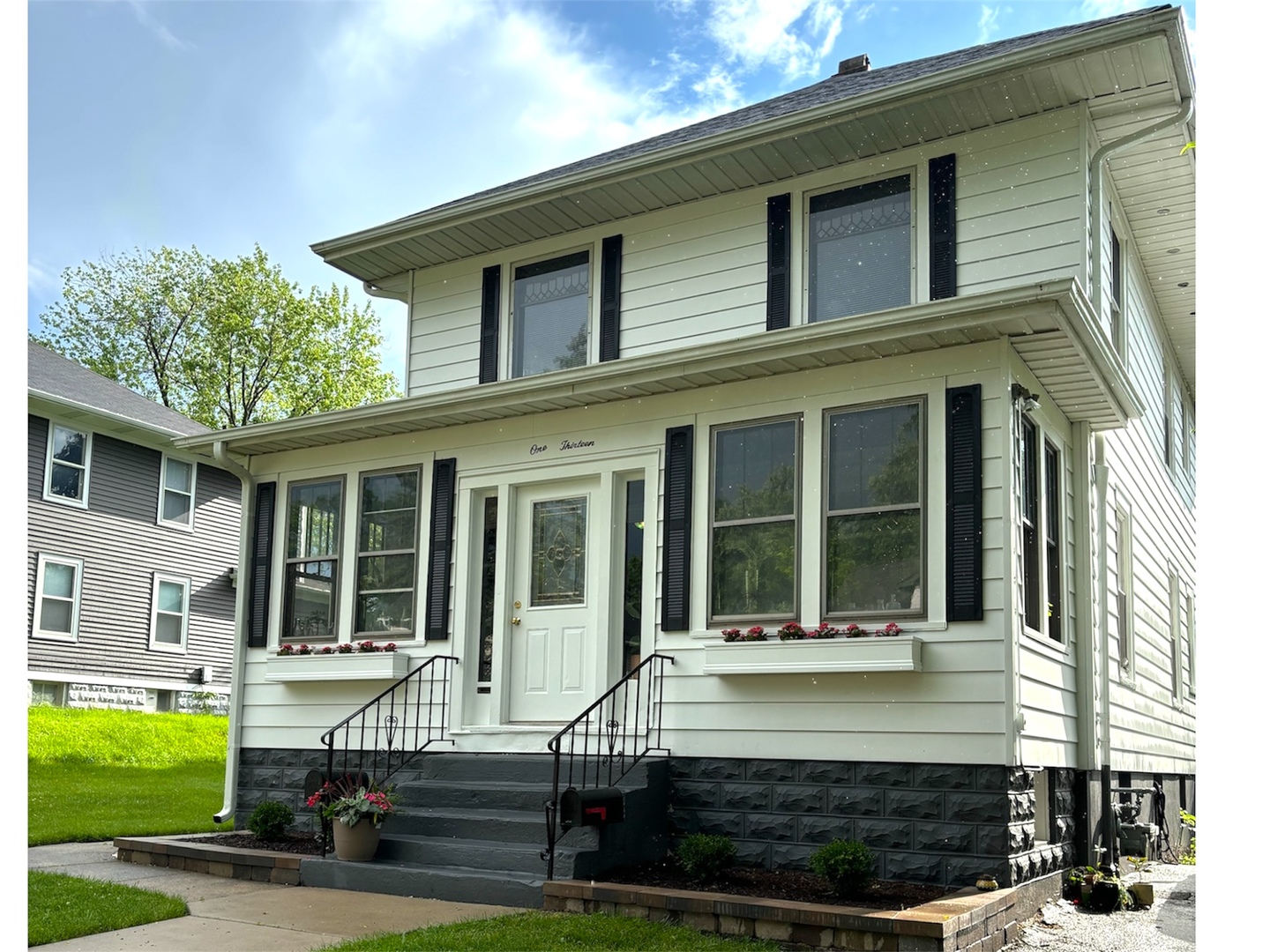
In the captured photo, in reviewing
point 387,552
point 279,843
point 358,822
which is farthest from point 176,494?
point 358,822

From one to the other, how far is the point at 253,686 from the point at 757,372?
18.2ft

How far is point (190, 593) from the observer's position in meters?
21.9

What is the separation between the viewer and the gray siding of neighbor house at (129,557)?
63.1 feet

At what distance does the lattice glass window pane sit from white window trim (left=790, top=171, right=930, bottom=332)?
2319mm

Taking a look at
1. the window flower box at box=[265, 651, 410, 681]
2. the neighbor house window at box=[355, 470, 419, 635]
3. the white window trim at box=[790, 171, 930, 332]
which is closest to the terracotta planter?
the window flower box at box=[265, 651, 410, 681]

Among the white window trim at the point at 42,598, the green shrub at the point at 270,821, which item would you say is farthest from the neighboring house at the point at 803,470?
the white window trim at the point at 42,598

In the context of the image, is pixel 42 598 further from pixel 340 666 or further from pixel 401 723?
pixel 401 723

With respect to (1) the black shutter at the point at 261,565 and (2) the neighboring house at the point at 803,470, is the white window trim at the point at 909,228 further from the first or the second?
(1) the black shutter at the point at 261,565

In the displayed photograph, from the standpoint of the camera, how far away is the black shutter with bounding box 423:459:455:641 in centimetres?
940

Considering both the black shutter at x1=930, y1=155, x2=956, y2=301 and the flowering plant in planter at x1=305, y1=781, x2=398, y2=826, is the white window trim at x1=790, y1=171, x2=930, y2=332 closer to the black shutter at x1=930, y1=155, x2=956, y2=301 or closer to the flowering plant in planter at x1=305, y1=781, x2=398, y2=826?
the black shutter at x1=930, y1=155, x2=956, y2=301

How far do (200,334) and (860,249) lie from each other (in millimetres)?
27340

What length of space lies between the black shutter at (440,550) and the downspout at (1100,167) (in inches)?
205
